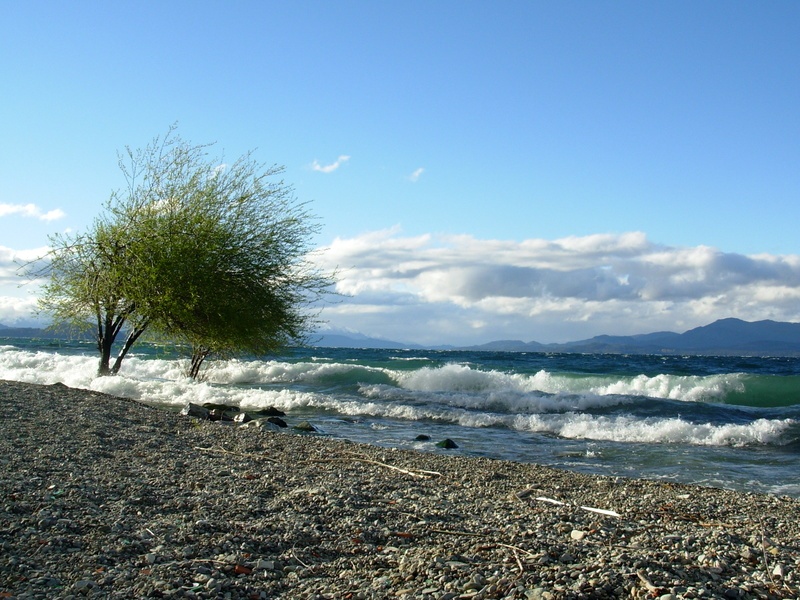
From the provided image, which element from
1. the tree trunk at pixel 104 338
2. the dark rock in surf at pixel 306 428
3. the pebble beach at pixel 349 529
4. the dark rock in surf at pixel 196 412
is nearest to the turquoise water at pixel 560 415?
the dark rock in surf at pixel 306 428

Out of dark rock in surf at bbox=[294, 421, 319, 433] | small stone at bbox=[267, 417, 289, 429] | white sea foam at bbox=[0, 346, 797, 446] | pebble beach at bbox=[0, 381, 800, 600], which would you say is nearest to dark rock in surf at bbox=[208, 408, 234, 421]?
small stone at bbox=[267, 417, 289, 429]

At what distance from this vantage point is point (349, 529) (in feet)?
20.2

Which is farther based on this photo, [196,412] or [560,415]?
[560,415]

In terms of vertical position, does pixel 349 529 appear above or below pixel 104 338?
below

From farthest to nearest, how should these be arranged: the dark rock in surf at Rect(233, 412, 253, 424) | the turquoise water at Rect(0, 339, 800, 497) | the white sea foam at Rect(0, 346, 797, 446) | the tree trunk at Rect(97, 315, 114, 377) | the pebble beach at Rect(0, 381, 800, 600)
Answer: the tree trunk at Rect(97, 315, 114, 377)
the white sea foam at Rect(0, 346, 797, 446)
the dark rock in surf at Rect(233, 412, 253, 424)
the turquoise water at Rect(0, 339, 800, 497)
the pebble beach at Rect(0, 381, 800, 600)

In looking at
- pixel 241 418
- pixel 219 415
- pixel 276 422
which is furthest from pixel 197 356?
pixel 276 422

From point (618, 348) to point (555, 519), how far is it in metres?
189

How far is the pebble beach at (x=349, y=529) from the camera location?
4660mm

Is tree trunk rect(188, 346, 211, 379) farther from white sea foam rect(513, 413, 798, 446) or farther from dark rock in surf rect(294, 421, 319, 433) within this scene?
white sea foam rect(513, 413, 798, 446)

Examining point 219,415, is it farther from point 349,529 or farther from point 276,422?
point 349,529

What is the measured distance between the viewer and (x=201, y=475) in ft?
27.1

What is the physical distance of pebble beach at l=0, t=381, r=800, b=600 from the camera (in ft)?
15.3

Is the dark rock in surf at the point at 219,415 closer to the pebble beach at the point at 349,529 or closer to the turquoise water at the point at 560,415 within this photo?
the turquoise water at the point at 560,415

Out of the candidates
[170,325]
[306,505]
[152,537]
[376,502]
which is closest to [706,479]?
[376,502]
